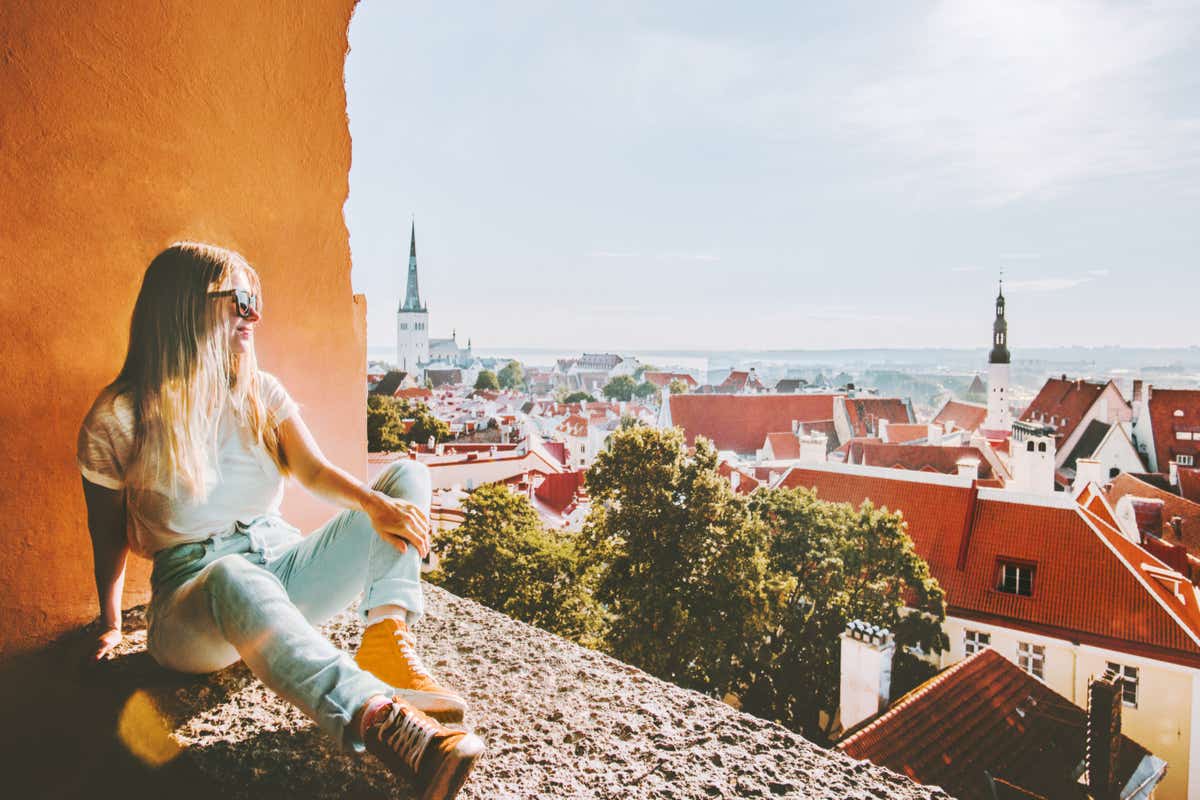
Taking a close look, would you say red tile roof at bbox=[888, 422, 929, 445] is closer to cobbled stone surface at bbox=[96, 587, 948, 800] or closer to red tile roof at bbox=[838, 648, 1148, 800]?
red tile roof at bbox=[838, 648, 1148, 800]

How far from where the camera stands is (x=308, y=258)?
1428 millimetres

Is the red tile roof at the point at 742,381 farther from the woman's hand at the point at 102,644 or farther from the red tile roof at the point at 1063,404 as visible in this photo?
the woman's hand at the point at 102,644

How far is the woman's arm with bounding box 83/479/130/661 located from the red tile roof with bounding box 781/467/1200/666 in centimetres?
752

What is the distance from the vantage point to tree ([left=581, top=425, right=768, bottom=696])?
550 cm

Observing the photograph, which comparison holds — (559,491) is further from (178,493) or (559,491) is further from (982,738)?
(178,493)

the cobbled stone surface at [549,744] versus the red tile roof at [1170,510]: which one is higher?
the cobbled stone surface at [549,744]

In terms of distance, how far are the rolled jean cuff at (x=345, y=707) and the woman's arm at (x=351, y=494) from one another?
211mm

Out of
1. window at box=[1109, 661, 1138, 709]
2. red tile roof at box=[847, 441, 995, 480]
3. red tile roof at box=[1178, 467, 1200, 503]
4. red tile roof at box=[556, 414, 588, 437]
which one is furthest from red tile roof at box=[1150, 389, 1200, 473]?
red tile roof at box=[556, 414, 588, 437]

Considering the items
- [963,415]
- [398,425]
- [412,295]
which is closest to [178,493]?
[398,425]

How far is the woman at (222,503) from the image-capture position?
2.88 ft

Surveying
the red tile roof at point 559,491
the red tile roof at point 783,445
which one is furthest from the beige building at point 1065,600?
the red tile roof at point 783,445

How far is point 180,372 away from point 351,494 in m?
0.27

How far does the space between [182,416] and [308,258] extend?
0.56m

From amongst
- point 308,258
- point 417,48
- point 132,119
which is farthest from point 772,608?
point 132,119
